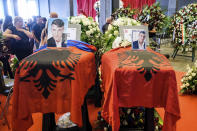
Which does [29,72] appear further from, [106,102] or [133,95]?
[133,95]

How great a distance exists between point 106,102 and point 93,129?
91 cm

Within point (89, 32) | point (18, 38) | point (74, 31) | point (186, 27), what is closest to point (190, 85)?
point (89, 32)

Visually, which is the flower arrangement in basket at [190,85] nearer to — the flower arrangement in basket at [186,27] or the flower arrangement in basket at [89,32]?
the flower arrangement in basket at [89,32]

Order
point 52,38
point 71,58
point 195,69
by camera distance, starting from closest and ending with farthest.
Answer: point 71,58
point 52,38
point 195,69

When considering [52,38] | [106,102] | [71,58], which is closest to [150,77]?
[106,102]

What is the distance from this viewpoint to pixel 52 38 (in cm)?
163

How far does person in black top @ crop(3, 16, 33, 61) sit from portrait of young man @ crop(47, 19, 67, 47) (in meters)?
2.28

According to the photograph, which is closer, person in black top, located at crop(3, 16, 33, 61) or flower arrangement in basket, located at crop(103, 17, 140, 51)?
flower arrangement in basket, located at crop(103, 17, 140, 51)

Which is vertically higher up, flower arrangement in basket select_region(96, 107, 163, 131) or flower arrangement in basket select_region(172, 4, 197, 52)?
flower arrangement in basket select_region(172, 4, 197, 52)

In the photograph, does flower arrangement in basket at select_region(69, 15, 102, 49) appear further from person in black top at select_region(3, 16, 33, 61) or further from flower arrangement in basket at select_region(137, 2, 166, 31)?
flower arrangement in basket at select_region(137, 2, 166, 31)

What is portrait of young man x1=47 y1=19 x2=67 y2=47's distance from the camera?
1.62m

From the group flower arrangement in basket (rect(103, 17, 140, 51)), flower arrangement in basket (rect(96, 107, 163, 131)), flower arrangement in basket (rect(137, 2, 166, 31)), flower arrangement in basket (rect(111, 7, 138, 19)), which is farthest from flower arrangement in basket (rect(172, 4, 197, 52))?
flower arrangement in basket (rect(96, 107, 163, 131))

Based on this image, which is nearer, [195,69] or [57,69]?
[57,69]

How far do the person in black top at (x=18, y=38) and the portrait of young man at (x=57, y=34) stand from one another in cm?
228
